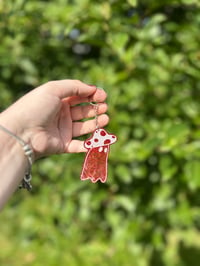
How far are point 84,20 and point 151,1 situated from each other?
392 millimetres

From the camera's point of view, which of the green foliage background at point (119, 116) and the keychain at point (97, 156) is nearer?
the keychain at point (97, 156)

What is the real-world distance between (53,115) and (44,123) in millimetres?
45

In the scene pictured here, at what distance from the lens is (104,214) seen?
294 cm

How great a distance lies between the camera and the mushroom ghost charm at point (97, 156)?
5.01 ft

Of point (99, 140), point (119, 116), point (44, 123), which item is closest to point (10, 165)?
→ point (44, 123)

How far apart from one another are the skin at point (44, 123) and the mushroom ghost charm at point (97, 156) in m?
0.09

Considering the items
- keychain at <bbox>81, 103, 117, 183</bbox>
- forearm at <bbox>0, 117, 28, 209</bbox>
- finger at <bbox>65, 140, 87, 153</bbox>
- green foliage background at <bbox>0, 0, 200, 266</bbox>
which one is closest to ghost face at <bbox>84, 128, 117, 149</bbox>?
keychain at <bbox>81, 103, 117, 183</bbox>

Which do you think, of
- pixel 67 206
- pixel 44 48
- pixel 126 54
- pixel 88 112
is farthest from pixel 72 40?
pixel 88 112

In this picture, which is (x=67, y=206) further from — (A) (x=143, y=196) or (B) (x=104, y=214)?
(A) (x=143, y=196)

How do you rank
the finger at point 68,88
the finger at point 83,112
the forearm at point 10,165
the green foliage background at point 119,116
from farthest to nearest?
the green foliage background at point 119,116 < the finger at point 83,112 < the finger at point 68,88 < the forearm at point 10,165

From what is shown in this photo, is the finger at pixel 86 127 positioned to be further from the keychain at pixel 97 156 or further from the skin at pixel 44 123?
the keychain at pixel 97 156

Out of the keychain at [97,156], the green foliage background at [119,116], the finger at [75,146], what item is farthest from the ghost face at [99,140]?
the green foliage background at [119,116]

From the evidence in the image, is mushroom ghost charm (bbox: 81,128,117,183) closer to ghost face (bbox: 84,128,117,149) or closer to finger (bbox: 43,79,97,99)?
ghost face (bbox: 84,128,117,149)

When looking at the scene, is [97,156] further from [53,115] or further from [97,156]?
[53,115]
